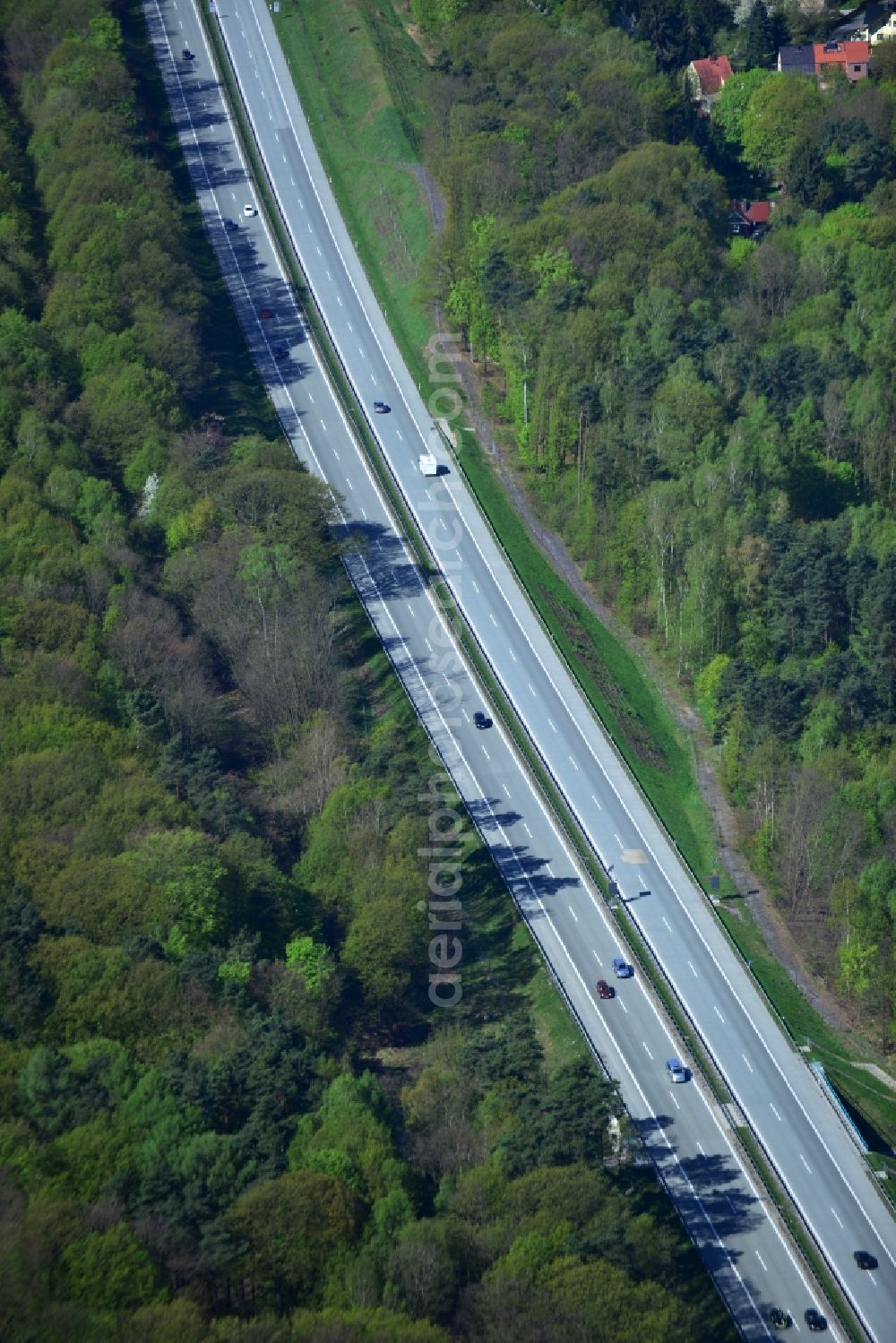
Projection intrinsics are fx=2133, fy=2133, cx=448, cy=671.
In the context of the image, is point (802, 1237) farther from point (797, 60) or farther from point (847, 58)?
point (797, 60)

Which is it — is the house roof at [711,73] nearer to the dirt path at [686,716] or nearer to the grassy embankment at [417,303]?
the grassy embankment at [417,303]

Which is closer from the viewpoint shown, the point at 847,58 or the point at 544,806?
the point at 544,806

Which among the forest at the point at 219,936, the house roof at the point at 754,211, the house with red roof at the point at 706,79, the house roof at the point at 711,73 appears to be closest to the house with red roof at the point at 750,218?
the house roof at the point at 754,211

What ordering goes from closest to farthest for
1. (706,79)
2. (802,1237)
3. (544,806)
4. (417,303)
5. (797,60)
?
(802,1237) < (544,806) < (417,303) < (797,60) < (706,79)

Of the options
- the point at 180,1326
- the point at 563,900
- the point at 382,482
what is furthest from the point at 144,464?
the point at 180,1326

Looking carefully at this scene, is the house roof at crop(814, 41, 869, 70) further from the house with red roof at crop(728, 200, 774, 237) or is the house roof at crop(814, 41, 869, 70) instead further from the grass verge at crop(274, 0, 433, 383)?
the grass verge at crop(274, 0, 433, 383)

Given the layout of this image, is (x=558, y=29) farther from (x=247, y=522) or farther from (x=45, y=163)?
(x=247, y=522)

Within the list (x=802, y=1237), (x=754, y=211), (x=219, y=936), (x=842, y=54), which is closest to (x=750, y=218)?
(x=754, y=211)
